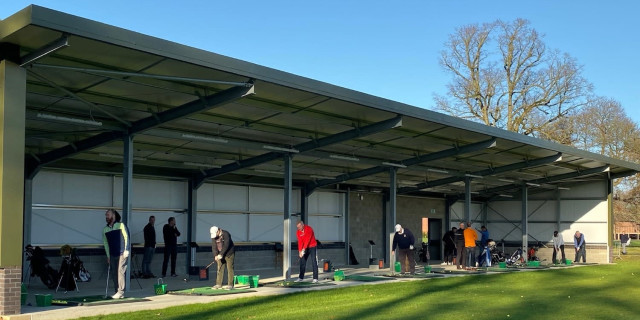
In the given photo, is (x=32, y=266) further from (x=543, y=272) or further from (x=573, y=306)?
(x=543, y=272)

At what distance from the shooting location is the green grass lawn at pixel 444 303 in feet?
36.4

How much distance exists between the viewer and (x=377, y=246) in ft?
92.8

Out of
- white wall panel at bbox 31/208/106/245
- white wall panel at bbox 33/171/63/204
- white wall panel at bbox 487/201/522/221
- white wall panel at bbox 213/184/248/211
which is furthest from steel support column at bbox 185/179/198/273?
white wall panel at bbox 487/201/522/221

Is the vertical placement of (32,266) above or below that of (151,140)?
below

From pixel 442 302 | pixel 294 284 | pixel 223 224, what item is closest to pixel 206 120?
pixel 294 284

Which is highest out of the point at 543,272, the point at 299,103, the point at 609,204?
the point at 299,103

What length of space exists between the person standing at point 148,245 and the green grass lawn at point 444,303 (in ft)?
18.8

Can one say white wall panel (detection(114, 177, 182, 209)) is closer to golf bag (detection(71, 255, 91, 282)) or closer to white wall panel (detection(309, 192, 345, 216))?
golf bag (detection(71, 255, 91, 282))

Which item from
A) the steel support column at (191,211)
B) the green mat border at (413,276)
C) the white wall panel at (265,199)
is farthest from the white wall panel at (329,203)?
the green mat border at (413,276)

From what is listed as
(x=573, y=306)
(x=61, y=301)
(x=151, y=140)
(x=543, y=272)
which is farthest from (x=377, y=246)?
(x=61, y=301)

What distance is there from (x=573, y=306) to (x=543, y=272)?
9541 millimetres

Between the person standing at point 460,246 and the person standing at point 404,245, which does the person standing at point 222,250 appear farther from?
the person standing at point 460,246

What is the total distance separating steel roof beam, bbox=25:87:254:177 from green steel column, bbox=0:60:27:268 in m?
3.47

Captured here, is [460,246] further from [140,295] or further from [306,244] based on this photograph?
[140,295]
